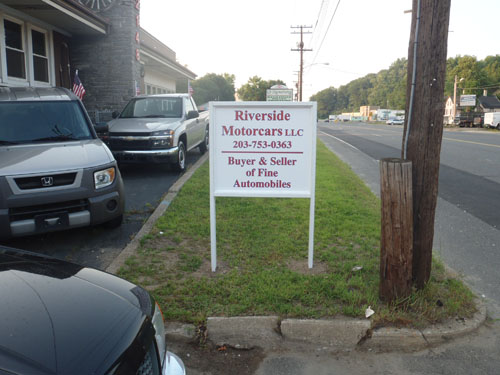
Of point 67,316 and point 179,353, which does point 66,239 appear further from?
point 67,316

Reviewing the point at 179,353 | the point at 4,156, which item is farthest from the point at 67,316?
the point at 4,156

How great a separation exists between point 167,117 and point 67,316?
8.96m

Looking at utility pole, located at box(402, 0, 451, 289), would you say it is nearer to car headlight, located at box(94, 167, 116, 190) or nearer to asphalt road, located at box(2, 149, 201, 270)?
asphalt road, located at box(2, 149, 201, 270)

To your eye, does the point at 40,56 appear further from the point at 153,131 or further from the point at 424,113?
the point at 424,113

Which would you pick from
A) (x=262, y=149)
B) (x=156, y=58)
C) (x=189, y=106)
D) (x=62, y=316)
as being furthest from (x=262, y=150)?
(x=156, y=58)

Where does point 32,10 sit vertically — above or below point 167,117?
above

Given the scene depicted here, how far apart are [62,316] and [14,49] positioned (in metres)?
11.6

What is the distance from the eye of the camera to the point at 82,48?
1498cm

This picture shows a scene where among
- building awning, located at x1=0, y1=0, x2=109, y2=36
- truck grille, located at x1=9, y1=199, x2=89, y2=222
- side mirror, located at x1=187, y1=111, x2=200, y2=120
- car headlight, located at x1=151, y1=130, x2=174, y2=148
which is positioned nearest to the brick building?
building awning, located at x1=0, y1=0, x2=109, y2=36

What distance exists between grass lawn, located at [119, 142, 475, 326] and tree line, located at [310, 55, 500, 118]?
37.3 metres

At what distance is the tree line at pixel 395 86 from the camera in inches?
3361

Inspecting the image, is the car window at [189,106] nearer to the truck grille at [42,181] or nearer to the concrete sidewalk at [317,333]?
the truck grille at [42,181]

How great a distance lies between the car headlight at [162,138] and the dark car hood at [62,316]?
23.4 feet

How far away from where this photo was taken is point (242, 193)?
4.53 m
